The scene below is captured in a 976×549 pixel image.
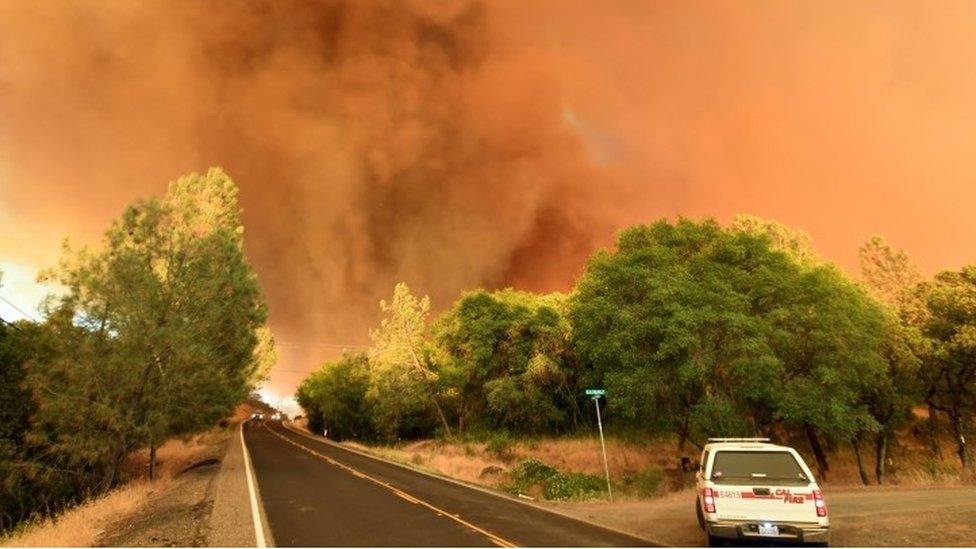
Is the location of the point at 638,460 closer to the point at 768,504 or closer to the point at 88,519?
the point at 768,504

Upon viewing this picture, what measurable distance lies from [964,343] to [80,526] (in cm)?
3539

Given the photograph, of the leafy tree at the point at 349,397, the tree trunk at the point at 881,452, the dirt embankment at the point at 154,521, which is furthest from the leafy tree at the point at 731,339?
the leafy tree at the point at 349,397

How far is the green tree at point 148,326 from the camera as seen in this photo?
2219 centimetres

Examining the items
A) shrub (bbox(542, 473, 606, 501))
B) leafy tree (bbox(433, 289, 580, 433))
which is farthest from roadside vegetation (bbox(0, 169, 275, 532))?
leafy tree (bbox(433, 289, 580, 433))

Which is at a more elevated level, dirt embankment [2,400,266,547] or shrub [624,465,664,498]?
dirt embankment [2,400,266,547]

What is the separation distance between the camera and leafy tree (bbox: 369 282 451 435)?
5266 cm

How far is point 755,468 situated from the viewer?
33.6ft

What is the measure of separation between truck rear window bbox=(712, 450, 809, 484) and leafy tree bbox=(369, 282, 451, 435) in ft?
139

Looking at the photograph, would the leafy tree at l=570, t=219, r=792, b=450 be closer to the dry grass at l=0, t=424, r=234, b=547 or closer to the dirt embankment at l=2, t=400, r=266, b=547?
the dirt embankment at l=2, t=400, r=266, b=547

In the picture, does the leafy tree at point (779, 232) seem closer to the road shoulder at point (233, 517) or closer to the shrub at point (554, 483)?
the shrub at point (554, 483)

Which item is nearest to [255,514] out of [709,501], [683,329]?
[709,501]

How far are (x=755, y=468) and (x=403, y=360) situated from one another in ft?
148

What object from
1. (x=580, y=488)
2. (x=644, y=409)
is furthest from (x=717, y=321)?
(x=580, y=488)

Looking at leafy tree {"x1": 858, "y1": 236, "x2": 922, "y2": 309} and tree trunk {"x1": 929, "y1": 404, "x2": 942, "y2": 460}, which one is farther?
leafy tree {"x1": 858, "y1": 236, "x2": 922, "y2": 309}
